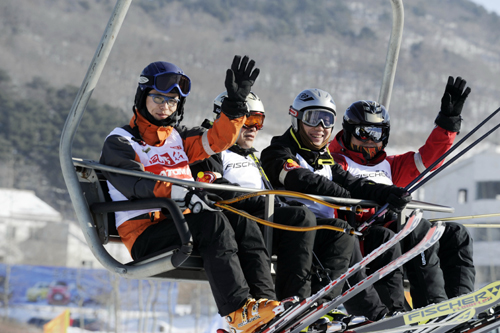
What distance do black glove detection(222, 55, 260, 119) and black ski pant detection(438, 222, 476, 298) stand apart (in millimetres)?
1875

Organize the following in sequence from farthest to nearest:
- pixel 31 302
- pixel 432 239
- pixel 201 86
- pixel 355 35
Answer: pixel 355 35 < pixel 201 86 < pixel 31 302 < pixel 432 239

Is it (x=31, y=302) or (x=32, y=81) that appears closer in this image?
(x=31, y=302)

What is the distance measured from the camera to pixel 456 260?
5000 millimetres

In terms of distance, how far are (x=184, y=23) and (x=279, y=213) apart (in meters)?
152

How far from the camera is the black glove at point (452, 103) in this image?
5500 mm

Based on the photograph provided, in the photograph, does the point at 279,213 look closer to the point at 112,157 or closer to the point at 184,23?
the point at 112,157

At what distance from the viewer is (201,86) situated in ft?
418

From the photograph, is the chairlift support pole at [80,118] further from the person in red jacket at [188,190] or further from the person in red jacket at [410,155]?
the person in red jacket at [410,155]

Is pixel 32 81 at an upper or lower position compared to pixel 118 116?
upper

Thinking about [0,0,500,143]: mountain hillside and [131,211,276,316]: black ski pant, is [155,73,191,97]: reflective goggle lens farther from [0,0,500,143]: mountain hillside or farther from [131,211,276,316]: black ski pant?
[0,0,500,143]: mountain hillside

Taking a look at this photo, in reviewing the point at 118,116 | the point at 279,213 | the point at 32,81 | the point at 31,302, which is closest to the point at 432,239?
the point at 279,213

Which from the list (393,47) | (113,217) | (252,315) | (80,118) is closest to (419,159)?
(393,47)

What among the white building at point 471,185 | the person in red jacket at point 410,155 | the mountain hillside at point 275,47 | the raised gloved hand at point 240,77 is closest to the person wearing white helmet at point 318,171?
the person in red jacket at point 410,155

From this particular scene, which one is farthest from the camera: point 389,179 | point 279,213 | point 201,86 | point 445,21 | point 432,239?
point 445,21
